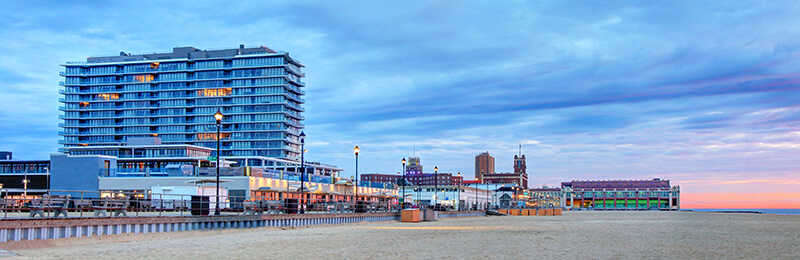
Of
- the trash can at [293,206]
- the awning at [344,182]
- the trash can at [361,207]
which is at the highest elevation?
the awning at [344,182]

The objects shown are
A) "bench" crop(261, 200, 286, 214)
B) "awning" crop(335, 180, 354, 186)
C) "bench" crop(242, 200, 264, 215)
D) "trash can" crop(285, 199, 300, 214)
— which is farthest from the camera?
"awning" crop(335, 180, 354, 186)

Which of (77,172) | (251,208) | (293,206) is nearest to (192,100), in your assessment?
(77,172)

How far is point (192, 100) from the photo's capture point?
18575 centimetres

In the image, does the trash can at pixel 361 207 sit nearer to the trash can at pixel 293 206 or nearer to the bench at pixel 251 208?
the trash can at pixel 293 206

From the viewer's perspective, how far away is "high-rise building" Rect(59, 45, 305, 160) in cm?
18062

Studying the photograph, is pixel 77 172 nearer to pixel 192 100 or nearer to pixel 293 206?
pixel 293 206

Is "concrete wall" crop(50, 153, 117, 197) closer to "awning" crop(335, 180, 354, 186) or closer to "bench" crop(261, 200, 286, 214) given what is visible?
"awning" crop(335, 180, 354, 186)

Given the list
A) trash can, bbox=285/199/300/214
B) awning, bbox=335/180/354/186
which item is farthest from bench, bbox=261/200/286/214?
awning, bbox=335/180/354/186

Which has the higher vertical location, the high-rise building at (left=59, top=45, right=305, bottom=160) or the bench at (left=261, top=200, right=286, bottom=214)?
the high-rise building at (left=59, top=45, right=305, bottom=160)

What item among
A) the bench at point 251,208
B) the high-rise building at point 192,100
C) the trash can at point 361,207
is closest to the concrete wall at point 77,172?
the trash can at point 361,207

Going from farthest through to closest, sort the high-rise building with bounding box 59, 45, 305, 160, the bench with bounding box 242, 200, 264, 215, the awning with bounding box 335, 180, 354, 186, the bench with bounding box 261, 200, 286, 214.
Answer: the high-rise building with bounding box 59, 45, 305, 160 < the awning with bounding box 335, 180, 354, 186 < the bench with bounding box 261, 200, 286, 214 < the bench with bounding box 242, 200, 264, 215

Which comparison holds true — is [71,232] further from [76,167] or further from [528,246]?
[76,167]

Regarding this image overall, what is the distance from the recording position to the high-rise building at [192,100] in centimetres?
18062

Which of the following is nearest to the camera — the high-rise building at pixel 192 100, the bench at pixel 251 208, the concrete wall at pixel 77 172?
the bench at pixel 251 208
